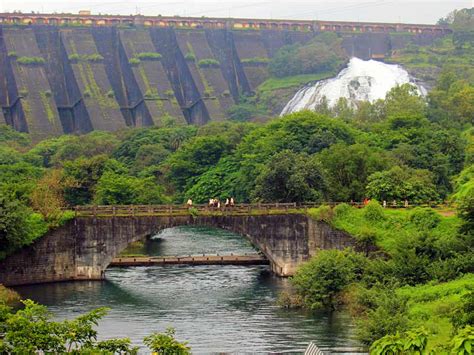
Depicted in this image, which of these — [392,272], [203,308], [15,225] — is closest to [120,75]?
[15,225]

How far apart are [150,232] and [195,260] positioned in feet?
16.5

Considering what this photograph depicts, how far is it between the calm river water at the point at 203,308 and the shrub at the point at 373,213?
583 centimetres

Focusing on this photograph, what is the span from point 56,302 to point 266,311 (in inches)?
417

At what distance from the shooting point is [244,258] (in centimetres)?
7700

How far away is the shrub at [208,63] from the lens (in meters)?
151

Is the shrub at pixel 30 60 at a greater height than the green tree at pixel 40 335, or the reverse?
the shrub at pixel 30 60

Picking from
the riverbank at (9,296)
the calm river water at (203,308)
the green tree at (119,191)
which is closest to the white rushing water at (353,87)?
the green tree at (119,191)

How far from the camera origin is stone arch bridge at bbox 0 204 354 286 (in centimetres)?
7044

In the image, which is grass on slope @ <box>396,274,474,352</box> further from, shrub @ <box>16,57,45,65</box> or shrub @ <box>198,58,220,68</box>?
shrub @ <box>198,58,220,68</box>

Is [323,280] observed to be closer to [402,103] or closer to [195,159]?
[195,159]

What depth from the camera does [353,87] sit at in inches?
5846

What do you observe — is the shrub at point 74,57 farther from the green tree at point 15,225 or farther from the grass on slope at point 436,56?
the green tree at point 15,225

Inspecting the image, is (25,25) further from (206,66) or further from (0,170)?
(0,170)

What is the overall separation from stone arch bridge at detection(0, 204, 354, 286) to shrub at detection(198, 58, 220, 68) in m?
79.6
